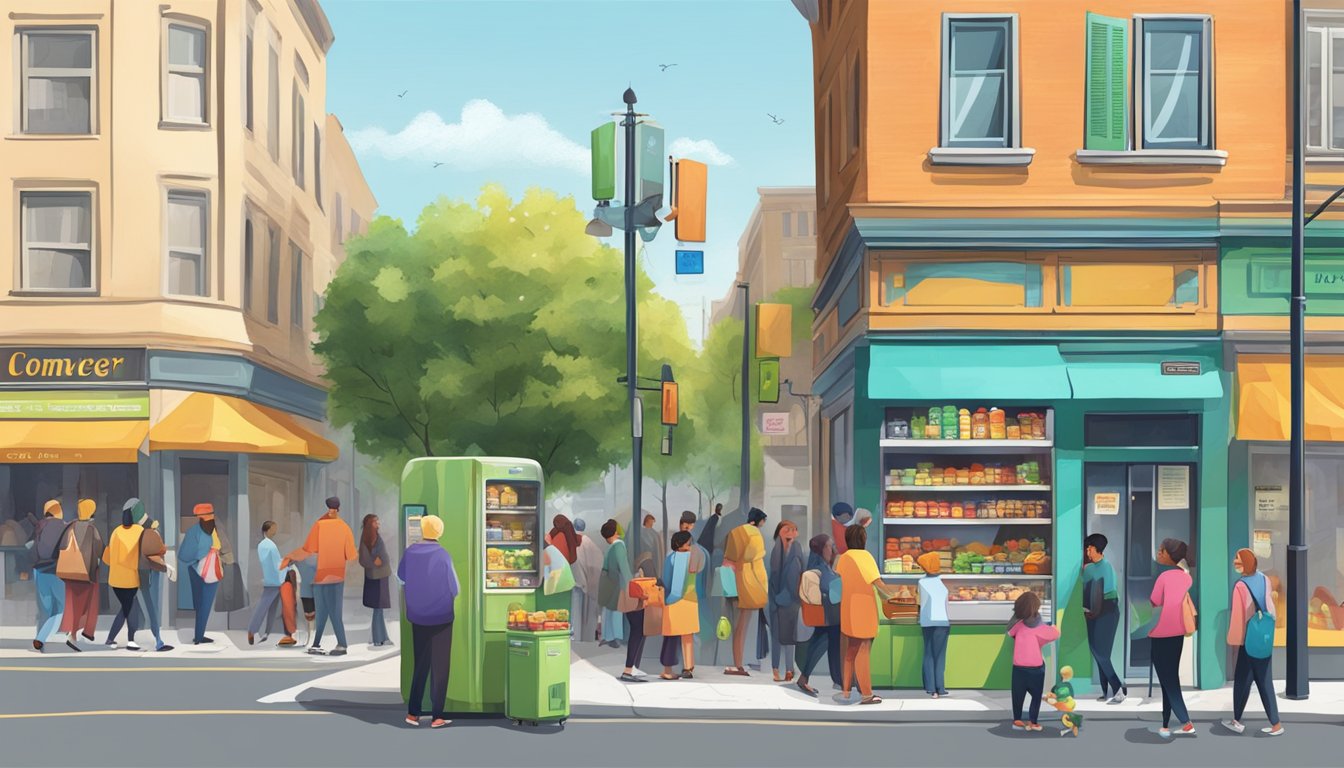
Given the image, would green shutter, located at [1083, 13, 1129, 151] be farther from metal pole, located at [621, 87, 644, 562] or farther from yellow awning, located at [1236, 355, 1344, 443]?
metal pole, located at [621, 87, 644, 562]

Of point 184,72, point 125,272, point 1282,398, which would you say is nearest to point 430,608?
point 1282,398

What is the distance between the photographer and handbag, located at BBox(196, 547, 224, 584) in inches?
851

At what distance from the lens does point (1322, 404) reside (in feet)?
60.4

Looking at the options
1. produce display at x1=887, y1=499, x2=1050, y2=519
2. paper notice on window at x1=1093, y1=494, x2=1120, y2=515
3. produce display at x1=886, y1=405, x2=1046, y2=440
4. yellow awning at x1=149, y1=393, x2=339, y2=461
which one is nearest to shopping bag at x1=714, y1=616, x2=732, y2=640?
produce display at x1=887, y1=499, x2=1050, y2=519

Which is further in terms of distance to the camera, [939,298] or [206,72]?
[206,72]

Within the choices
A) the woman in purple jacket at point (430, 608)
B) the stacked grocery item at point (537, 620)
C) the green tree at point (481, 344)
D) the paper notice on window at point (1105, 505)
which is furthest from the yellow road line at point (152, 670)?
the green tree at point (481, 344)

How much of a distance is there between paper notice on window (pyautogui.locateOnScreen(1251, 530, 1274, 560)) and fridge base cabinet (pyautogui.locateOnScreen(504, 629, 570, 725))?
28.4ft

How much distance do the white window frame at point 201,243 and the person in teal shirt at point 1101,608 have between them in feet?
60.9

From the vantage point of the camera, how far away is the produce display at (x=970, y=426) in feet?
59.6

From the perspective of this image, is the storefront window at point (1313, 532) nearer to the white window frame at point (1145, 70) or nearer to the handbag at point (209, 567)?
the white window frame at point (1145, 70)

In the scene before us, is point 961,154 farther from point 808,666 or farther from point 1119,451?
point 808,666

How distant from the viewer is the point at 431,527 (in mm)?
14461

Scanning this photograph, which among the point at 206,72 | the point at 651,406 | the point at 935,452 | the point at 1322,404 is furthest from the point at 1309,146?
the point at 651,406

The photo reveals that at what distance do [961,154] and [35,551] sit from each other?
13433 mm
